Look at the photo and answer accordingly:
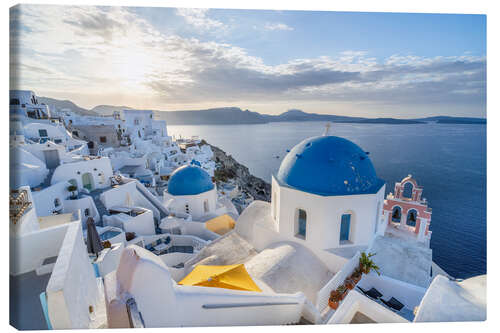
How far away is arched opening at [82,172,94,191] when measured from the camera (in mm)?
9422

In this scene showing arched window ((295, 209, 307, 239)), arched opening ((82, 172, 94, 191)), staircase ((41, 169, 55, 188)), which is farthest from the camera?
arched opening ((82, 172, 94, 191))

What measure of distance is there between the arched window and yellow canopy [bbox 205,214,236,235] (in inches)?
163

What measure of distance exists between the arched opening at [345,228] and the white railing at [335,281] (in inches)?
17.1

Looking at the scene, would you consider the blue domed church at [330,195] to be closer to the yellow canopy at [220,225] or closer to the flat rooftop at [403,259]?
the flat rooftop at [403,259]

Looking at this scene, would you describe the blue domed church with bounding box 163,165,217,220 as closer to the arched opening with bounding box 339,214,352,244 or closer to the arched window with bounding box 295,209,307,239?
the arched window with bounding box 295,209,307,239

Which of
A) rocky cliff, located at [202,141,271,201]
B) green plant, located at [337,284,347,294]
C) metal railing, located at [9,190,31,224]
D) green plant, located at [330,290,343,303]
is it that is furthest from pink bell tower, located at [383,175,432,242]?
rocky cliff, located at [202,141,271,201]

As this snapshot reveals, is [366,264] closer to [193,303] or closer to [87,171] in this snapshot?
[193,303]

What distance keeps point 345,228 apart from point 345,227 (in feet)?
0.08

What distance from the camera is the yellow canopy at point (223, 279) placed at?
10.8ft

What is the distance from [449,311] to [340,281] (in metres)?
2.01

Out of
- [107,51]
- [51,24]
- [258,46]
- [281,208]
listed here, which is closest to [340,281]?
[281,208]

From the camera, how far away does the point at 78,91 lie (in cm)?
459

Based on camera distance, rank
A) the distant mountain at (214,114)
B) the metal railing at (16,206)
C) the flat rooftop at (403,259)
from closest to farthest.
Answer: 1. the metal railing at (16,206)
2. the flat rooftop at (403,259)
3. the distant mountain at (214,114)

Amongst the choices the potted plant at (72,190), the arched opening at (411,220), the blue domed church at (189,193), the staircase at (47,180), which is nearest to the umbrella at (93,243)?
the potted plant at (72,190)
